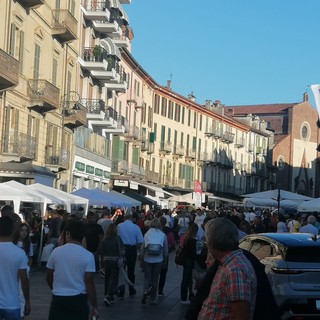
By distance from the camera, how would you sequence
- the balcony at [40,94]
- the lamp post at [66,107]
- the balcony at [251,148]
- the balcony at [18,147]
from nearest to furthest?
the balcony at [18,147] < the balcony at [40,94] < the lamp post at [66,107] < the balcony at [251,148]

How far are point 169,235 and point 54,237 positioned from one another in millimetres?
3235

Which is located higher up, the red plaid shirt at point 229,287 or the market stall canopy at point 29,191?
the market stall canopy at point 29,191

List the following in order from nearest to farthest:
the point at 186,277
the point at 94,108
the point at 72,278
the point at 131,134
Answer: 1. the point at 72,278
2. the point at 186,277
3. the point at 94,108
4. the point at 131,134

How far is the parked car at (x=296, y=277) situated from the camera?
10.7 m

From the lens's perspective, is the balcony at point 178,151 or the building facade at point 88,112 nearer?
the building facade at point 88,112

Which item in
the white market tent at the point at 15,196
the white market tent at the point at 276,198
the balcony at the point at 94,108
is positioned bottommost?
the white market tent at the point at 15,196

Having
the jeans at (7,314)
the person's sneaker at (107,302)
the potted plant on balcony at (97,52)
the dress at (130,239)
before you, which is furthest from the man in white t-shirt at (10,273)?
the potted plant on balcony at (97,52)

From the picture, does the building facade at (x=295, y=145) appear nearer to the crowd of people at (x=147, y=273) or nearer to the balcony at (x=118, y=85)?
the balcony at (x=118, y=85)

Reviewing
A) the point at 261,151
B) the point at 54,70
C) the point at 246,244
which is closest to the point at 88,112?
the point at 54,70

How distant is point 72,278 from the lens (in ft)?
25.8

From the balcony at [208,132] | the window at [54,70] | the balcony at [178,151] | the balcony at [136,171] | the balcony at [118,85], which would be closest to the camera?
the window at [54,70]

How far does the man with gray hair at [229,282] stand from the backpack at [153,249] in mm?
9934

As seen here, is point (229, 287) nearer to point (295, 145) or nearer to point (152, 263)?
point (152, 263)

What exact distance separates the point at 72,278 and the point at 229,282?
304cm
